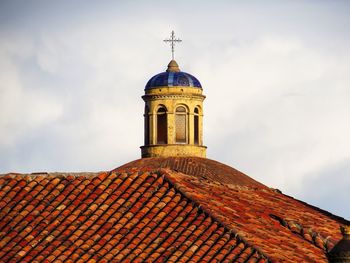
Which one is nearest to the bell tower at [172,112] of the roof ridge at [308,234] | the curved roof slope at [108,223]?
the roof ridge at [308,234]

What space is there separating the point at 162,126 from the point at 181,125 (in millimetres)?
742

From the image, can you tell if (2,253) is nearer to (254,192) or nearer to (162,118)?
(254,192)

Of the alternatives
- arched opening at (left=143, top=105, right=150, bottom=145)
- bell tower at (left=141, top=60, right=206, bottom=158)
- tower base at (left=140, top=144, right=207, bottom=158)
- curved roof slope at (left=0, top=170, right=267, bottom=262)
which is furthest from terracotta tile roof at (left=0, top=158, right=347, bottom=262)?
arched opening at (left=143, top=105, right=150, bottom=145)

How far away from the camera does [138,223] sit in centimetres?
3061

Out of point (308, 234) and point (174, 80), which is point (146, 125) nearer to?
point (174, 80)

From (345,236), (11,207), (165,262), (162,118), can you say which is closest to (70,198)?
(11,207)

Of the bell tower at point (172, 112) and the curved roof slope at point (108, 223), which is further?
the bell tower at point (172, 112)

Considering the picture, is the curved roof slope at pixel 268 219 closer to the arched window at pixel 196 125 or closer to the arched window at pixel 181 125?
the arched window at pixel 181 125

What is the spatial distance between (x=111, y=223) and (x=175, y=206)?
1.19m

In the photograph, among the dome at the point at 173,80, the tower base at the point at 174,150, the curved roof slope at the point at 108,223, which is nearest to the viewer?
the curved roof slope at the point at 108,223

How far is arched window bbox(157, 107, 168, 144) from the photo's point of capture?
65.7m

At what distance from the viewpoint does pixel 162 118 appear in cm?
6644

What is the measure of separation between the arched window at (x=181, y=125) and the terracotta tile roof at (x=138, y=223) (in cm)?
3120

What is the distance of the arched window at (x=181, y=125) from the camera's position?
216 ft
